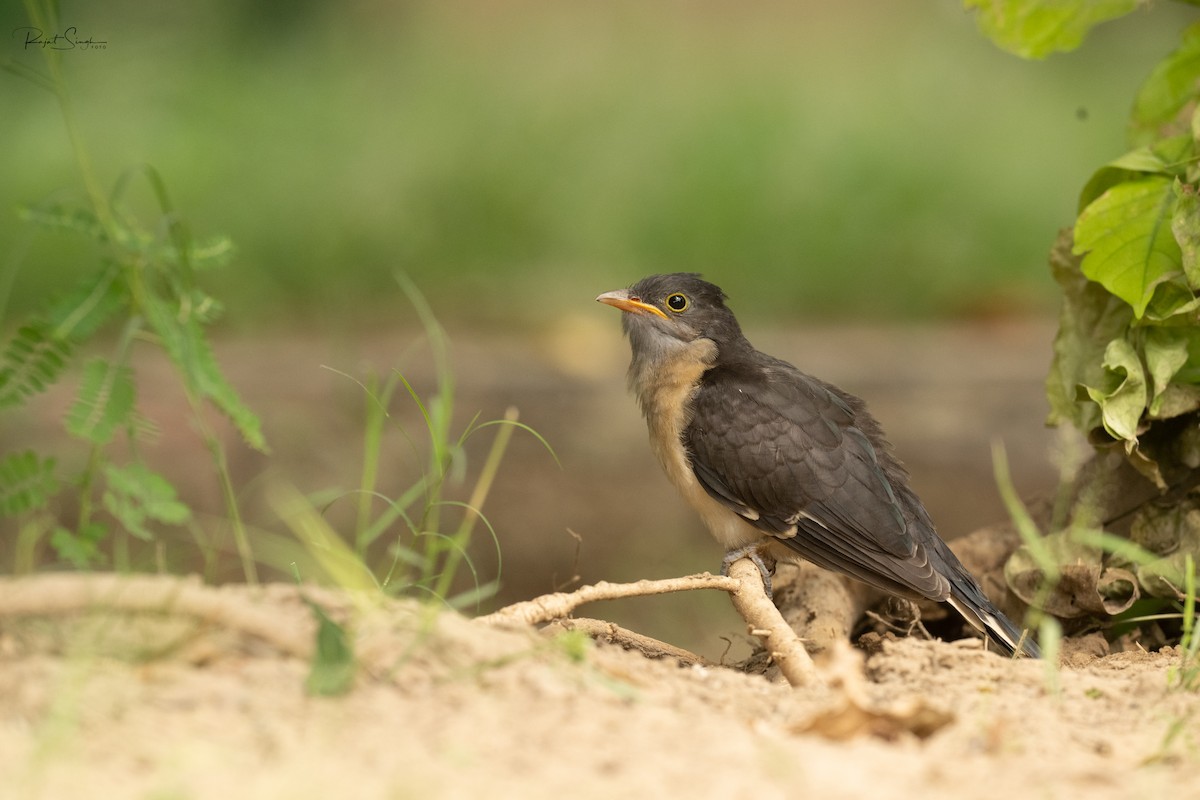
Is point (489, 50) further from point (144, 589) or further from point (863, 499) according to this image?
point (144, 589)

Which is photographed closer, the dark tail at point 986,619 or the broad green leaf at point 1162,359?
the broad green leaf at point 1162,359

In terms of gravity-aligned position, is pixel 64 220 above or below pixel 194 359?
above

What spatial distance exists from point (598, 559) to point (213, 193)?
431 cm

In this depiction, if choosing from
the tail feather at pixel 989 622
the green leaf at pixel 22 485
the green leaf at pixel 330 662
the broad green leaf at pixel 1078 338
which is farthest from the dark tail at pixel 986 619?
the green leaf at pixel 22 485

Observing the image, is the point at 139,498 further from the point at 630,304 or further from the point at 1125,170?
the point at 1125,170

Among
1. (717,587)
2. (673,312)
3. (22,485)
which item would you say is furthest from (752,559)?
(22,485)

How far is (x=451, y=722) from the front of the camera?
2.27m

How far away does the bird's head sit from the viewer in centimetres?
535

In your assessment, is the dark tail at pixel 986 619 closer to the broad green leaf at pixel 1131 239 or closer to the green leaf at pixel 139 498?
the broad green leaf at pixel 1131 239

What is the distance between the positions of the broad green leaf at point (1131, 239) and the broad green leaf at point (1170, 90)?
54cm

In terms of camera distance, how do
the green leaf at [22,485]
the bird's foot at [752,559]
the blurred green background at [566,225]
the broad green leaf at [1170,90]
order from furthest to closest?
1. the blurred green background at [566,225]
2. the bird's foot at [752,559]
3. the broad green leaf at [1170,90]
4. the green leaf at [22,485]

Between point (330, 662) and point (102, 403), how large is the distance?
101 cm

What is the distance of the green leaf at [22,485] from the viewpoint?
287 cm

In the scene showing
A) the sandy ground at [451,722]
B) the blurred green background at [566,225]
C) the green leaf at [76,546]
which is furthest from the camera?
the blurred green background at [566,225]
